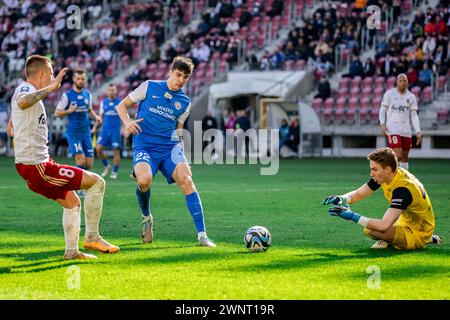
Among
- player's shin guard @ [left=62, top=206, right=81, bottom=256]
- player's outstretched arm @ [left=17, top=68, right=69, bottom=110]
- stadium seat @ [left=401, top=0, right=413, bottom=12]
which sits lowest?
player's shin guard @ [left=62, top=206, right=81, bottom=256]

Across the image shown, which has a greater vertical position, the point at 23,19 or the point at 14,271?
the point at 23,19

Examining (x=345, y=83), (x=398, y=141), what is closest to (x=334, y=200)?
(x=398, y=141)

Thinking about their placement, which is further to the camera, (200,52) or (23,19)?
(23,19)

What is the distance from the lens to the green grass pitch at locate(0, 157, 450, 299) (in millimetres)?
7066

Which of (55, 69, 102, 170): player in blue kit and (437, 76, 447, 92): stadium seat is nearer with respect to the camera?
(55, 69, 102, 170): player in blue kit

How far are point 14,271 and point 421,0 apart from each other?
30.1 metres

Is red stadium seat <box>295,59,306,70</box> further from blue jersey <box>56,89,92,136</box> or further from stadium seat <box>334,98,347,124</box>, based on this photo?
blue jersey <box>56,89,92,136</box>

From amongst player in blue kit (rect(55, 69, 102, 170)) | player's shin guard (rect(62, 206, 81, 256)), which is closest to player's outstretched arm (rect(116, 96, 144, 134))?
player's shin guard (rect(62, 206, 81, 256))

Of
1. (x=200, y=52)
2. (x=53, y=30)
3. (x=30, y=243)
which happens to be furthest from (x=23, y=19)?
(x=30, y=243)

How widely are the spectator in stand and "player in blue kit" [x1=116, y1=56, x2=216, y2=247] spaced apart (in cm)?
2358

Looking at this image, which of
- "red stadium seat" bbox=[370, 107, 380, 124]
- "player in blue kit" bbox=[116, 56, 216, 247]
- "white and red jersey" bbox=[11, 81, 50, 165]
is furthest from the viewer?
"red stadium seat" bbox=[370, 107, 380, 124]

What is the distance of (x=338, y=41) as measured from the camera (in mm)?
35000

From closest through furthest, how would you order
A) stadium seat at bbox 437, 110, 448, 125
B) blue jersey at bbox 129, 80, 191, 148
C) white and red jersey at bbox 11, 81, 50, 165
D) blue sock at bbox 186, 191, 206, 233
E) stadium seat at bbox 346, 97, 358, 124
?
1. white and red jersey at bbox 11, 81, 50, 165
2. blue sock at bbox 186, 191, 206, 233
3. blue jersey at bbox 129, 80, 191, 148
4. stadium seat at bbox 437, 110, 448, 125
5. stadium seat at bbox 346, 97, 358, 124

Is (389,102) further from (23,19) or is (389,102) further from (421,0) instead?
(23,19)
